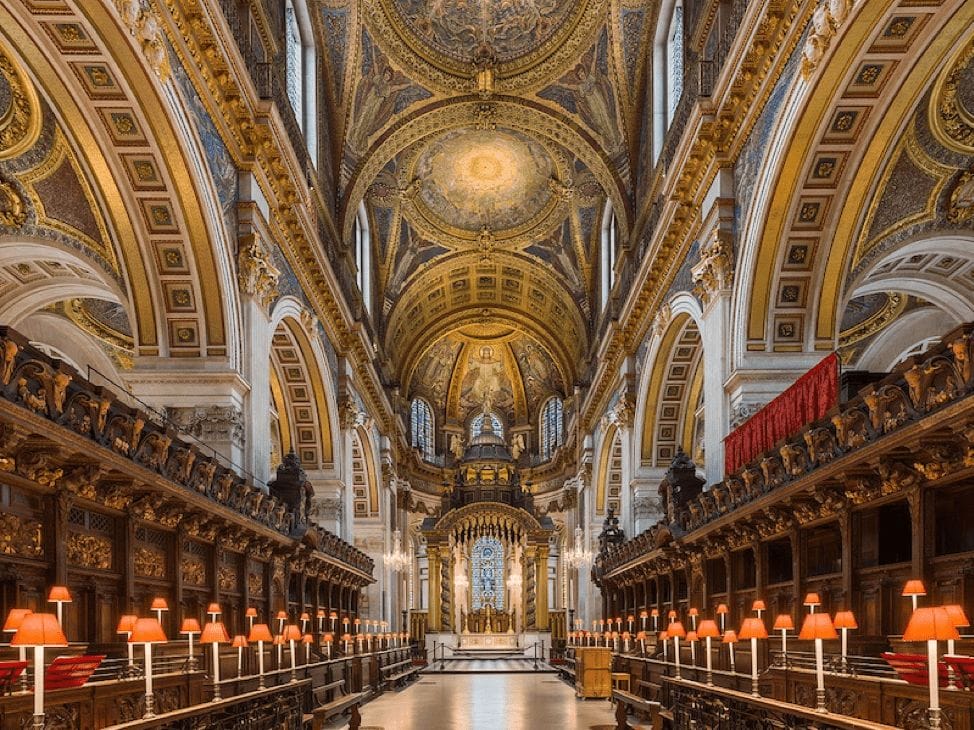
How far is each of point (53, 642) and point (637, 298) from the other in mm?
18690

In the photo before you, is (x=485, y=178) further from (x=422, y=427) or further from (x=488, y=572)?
(x=488, y=572)

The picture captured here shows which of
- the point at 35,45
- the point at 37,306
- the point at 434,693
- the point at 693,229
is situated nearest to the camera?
the point at 35,45

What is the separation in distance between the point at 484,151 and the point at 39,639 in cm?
2787

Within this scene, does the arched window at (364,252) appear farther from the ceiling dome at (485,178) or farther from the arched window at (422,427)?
the arched window at (422,427)

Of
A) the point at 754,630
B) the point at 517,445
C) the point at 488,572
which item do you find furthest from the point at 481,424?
the point at 754,630

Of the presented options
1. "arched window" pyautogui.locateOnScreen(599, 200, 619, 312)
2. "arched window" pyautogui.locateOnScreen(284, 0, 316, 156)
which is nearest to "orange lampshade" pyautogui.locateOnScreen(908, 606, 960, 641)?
"arched window" pyautogui.locateOnScreen(284, 0, 316, 156)

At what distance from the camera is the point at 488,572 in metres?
47.5

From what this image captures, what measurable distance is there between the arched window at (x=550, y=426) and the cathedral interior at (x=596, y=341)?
12.6 meters

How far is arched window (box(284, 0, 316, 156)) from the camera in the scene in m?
20.9

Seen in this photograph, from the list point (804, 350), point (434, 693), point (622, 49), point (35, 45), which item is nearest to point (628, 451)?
point (434, 693)

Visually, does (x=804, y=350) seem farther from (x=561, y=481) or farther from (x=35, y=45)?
(x=561, y=481)

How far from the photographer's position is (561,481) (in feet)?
148

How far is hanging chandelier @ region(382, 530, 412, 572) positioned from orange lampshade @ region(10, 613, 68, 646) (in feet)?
98.0

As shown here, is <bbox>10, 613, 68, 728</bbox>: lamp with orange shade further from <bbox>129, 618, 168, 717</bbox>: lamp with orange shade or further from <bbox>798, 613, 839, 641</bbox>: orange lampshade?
<bbox>798, 613, 839, 641</bbox>: orange lampshade
